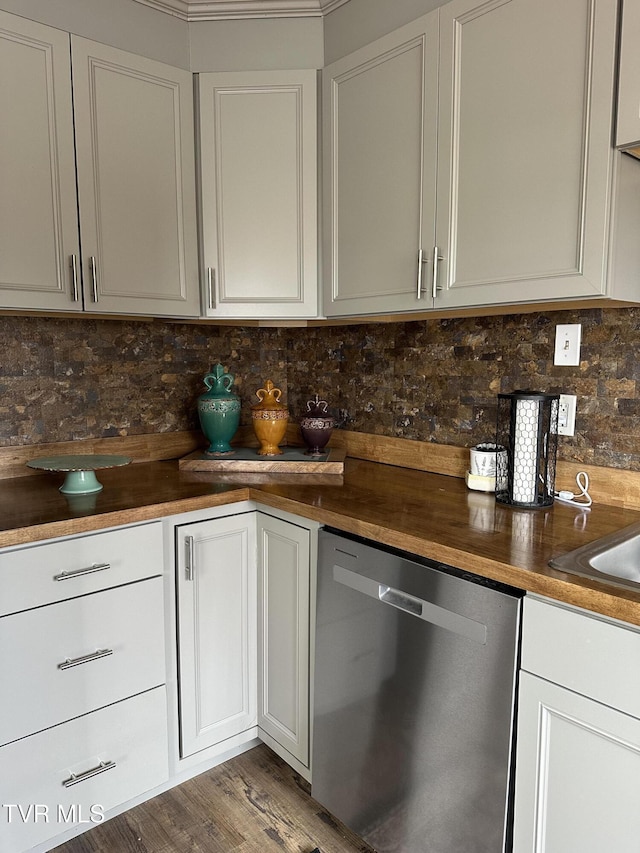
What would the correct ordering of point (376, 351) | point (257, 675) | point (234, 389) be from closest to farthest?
point (257, 675)
point (376, 351)
point (234, 389)

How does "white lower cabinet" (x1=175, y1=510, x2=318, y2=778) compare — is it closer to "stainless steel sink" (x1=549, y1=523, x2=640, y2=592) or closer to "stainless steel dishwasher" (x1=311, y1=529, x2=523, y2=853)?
"stainless steel dishwasher" (x1=311, y1=529, x2=523, y2=853)

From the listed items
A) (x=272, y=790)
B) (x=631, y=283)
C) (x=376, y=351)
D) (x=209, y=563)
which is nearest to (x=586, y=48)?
(x=631, y=283)

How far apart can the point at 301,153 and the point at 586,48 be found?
932mm

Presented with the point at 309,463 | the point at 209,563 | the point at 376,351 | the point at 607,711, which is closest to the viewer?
the point at 607,711

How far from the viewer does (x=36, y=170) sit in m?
1.68

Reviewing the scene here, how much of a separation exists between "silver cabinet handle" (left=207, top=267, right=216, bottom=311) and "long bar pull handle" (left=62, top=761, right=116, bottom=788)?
1381 mm

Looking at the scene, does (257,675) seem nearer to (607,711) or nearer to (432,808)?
(432,808)

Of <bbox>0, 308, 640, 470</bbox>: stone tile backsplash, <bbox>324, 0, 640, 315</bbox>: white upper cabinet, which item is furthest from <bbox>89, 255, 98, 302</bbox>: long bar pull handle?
<bbox>324, 0, 640, 315</bbox>: white upper cabinet

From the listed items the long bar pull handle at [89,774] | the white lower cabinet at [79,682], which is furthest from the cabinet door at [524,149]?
the long bar pull handle at [89,774]

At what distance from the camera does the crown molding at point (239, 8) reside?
189 cm

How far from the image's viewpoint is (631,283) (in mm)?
1367

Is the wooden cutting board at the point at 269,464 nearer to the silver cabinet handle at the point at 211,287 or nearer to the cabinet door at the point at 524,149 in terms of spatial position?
the silver cabinet handle at the point at 211,287

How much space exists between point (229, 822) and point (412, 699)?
0.75 m

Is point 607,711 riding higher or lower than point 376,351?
lower
